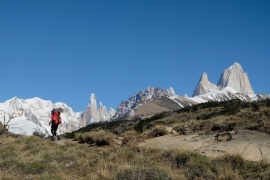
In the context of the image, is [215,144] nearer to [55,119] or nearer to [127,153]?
[127,153]

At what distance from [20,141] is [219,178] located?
13.7 metres

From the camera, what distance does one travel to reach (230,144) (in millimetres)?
14914

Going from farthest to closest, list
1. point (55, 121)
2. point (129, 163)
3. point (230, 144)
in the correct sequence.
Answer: point (55, 121) → point (230, 144) → point (129, 163)

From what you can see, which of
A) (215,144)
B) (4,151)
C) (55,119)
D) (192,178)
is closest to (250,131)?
(215,144)

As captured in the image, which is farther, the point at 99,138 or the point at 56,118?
the point at 56,118

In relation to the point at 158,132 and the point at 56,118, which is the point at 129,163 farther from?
the point at 56,118

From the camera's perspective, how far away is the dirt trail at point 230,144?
43.5ft

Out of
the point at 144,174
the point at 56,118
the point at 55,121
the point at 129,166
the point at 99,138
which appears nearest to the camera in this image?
the point at 144,174

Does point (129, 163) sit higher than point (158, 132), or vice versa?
point (158, 132)

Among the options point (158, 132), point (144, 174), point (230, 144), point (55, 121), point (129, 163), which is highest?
point (55, 121)

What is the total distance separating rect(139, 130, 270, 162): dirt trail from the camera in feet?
43.5

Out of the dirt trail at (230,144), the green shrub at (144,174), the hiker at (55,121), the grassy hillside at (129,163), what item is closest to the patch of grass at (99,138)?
the grassy hillside at (129,163)

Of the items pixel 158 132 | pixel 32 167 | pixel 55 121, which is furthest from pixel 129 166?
pixel 55 121

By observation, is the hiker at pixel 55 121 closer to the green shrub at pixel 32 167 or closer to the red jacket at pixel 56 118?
the red jacket at pixel 56 118
